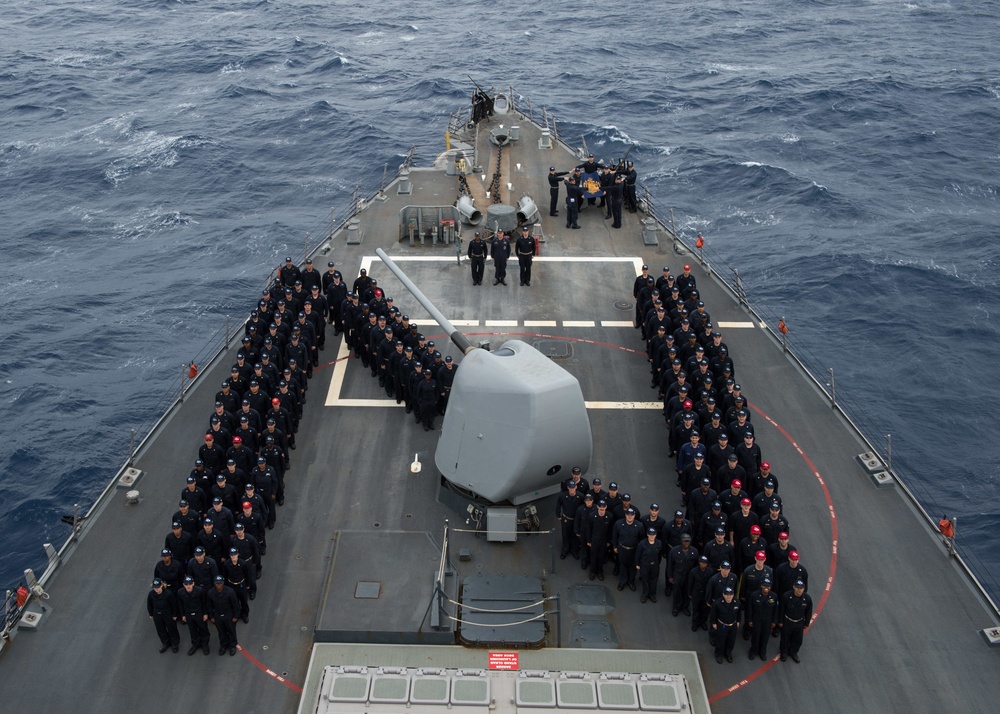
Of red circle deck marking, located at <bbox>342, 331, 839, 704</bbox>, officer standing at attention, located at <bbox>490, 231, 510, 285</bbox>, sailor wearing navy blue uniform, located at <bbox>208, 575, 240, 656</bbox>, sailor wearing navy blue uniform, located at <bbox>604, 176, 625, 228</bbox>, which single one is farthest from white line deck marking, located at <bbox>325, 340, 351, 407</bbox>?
sailor wearing navy blue uniform, located at <bbox>604, 176, 625, 228</bbox>

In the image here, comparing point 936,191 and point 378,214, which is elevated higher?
point 378,214

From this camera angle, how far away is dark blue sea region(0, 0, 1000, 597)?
2848 centimetres

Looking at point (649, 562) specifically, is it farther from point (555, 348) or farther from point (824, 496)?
point (555, 348)

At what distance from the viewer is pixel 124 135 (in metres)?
50.2

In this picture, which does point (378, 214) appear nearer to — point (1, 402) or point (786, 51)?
point (1, 402)

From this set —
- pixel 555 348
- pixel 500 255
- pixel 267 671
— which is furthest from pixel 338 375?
pixel 267 671

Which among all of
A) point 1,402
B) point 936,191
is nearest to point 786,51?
point 936,191

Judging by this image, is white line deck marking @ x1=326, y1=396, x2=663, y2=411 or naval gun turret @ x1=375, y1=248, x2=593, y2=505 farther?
white line deck marking @ x1=326, y1=396, x2=663, y2=411

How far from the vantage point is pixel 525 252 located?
81.1ft

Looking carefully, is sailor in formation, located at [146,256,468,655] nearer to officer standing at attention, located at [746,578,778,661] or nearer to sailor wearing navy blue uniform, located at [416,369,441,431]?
sailor wearing navy blue uniform, located at [416,369,441,431]

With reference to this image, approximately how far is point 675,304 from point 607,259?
16.4ft

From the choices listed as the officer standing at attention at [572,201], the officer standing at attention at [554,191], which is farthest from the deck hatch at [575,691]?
the officer standing at attention at [554,191]

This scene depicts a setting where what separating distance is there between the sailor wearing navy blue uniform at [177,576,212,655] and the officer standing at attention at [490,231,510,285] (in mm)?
12664

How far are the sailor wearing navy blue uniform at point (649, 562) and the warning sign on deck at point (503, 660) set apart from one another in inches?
94.8
